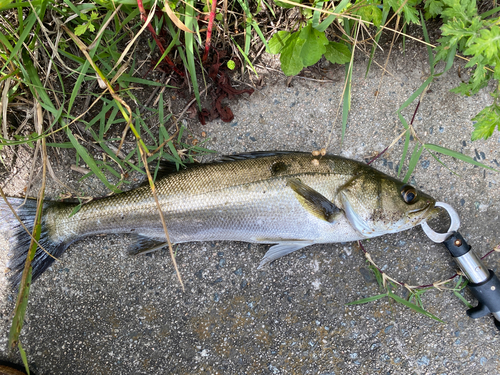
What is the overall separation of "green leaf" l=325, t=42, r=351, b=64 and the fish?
2.54ft

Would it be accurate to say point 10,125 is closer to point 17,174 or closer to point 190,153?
point 17,174

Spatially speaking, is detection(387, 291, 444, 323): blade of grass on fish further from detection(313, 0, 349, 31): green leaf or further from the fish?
detection(313, 0, 349, 31): green leaf

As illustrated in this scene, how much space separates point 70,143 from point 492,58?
3.16 metres

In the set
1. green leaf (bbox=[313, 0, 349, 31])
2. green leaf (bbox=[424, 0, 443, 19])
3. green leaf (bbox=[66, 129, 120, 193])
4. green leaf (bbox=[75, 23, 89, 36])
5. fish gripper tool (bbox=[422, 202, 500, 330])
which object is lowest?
green leaf (bbox=[66, 129, 120, 193])

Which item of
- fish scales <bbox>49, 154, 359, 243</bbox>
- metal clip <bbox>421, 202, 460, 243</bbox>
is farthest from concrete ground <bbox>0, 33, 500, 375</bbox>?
fish scales <bbox>49, 154, 359, 243</bbox>

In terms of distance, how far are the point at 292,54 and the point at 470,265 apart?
7.25 feet

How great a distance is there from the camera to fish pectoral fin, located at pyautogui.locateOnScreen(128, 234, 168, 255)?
105 inches

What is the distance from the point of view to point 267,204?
8.00ft

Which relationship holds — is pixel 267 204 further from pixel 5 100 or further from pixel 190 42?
pixel 5 100

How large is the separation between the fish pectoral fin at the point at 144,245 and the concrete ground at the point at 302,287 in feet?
0.54

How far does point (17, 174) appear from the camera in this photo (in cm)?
283

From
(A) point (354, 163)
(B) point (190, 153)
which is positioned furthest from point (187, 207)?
(A) point (354, 163)

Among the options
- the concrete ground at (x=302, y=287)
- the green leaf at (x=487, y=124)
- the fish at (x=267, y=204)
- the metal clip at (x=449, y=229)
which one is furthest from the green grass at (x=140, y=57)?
the metal clip at (x=449, y=229)

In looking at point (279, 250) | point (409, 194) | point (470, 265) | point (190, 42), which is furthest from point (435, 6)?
point (279, 250)
